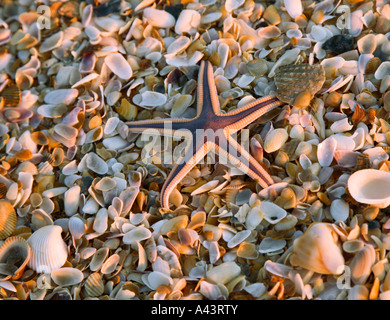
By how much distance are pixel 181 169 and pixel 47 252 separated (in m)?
0.81

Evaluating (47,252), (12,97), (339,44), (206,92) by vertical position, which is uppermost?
(339,44)

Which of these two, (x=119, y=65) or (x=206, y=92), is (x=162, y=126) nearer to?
(x=206, y=92)

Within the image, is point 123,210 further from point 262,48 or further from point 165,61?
point 262,48

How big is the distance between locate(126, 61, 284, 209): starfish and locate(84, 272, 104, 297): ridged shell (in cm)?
50

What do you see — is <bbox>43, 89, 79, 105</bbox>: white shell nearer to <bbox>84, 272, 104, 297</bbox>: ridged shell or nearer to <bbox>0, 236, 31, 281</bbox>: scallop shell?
<bbox>0, 236, 31, 281</bbox>: scallop shell

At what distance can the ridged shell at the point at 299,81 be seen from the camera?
6.50ft

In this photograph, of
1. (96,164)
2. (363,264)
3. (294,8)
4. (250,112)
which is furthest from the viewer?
(294,8)

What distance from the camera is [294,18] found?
2268 millimetres

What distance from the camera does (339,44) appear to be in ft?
7.10

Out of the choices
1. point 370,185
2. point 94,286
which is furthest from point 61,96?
point 370,185

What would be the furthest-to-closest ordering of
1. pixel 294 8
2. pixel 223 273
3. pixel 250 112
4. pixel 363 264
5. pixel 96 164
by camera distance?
pixel 294 8
pixel 96 164
pixel 250 112
pixel 223 273
pixel 363 264

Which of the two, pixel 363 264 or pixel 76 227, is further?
pixel 76 227

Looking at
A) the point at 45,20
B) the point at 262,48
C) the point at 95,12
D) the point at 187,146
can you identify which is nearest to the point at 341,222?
the point at 187,146

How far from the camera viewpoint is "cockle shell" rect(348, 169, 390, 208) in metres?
1.75
